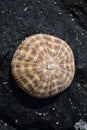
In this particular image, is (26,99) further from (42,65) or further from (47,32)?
(47,32)

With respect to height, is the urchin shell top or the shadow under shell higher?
the urchin shell top

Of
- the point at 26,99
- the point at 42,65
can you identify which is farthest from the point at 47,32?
the point at 26,99

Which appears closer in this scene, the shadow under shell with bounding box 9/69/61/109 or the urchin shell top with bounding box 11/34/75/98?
the urchin shell top with bounding box 11/34/75/98

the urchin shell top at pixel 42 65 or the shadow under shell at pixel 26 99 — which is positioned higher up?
the urchin shell top at pixel 42 65

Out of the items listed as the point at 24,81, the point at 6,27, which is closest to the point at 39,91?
the point at 24,81

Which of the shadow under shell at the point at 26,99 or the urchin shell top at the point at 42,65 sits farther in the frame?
the shadow under shell at the point at 26,99
